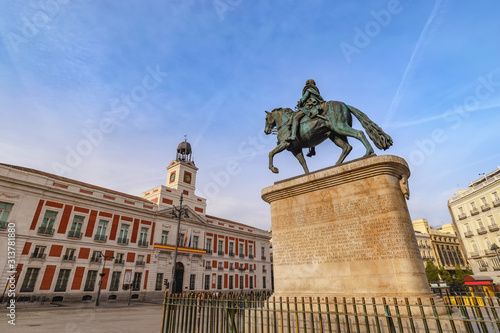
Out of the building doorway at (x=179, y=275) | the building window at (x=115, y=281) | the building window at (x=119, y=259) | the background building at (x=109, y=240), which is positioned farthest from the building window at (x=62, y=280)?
the building doorway at (x=179, y=275)

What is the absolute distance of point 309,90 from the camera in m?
8.07

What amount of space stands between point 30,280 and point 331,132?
2887 cm

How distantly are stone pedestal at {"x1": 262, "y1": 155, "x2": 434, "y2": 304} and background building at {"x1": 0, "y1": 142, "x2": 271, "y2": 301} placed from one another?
58.6ft

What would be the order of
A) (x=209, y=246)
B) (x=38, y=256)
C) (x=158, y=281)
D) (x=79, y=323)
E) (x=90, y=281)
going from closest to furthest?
(x=79, y=323)
(x=38, y=256)
(x=90, y=281)
(x=158, y=281)
(x=209, y=246)

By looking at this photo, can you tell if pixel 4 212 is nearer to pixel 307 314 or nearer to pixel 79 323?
pixel 79 323

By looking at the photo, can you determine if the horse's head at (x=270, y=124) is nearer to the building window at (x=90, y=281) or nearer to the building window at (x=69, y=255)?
the building window at (x=69, y=255)

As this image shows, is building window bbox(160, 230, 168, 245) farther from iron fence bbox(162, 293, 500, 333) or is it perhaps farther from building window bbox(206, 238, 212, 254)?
iron fence bbox(162, 293, 500, 333)

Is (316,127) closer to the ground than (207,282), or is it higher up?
higher up

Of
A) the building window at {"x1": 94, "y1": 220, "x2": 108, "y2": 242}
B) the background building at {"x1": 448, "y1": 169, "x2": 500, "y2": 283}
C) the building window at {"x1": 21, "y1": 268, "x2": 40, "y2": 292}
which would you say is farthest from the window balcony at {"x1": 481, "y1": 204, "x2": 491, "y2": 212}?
the building window at {"x1": 21, "y1": 268, "x2": 40, "y2": 292}

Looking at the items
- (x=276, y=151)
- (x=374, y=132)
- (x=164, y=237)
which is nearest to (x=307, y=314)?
(x=276, y=151)

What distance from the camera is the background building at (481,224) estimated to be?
31.2 meters

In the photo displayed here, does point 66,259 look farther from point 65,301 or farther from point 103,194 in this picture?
point 103,194

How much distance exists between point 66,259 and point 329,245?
94.1 feet

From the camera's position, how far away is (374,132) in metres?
6.80
